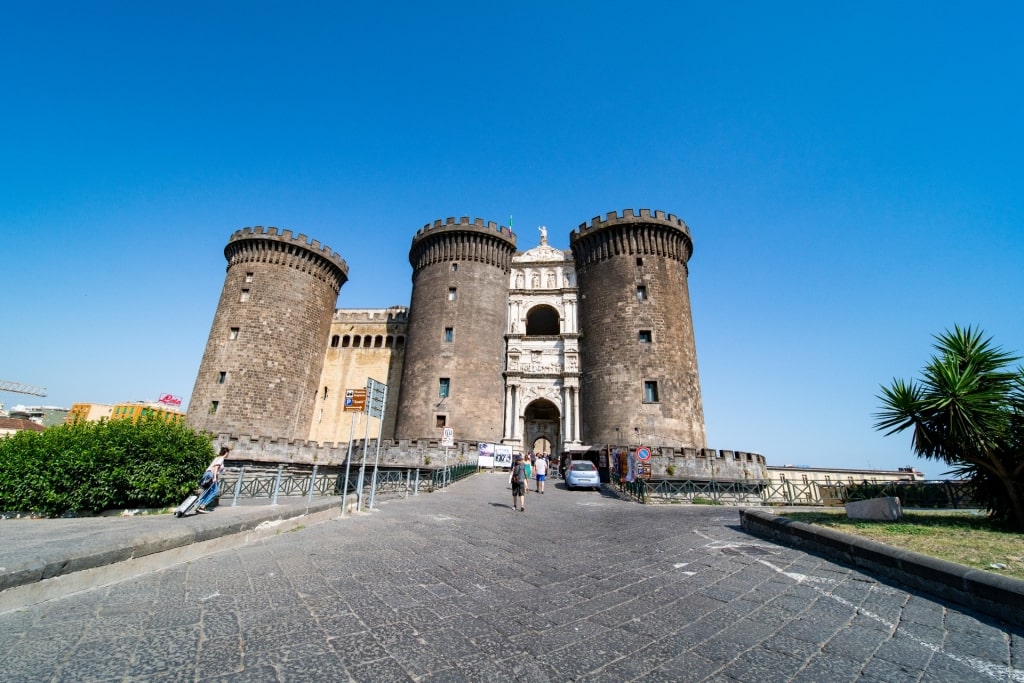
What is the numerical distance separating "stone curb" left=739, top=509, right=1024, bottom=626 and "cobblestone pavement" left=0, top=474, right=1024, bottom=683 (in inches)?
6.4

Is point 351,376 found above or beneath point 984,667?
above

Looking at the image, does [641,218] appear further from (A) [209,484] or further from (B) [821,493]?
(A) [209,484]

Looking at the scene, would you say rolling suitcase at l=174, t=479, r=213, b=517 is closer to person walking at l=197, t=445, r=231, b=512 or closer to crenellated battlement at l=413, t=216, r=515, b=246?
person walking at l=197, t=445, r=231, b=512

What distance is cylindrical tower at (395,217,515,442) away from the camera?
28.4 m

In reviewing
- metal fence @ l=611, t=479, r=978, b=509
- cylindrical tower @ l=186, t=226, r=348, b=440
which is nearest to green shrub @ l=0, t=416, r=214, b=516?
metal fence @ l=611, t=479, r=978, b=509

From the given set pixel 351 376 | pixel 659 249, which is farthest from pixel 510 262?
pixel 351 376

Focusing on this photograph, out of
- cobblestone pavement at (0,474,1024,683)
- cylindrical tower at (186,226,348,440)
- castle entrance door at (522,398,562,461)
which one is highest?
cylindrical tower at (186,226,348,440)

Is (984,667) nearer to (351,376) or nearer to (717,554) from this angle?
(717,554)

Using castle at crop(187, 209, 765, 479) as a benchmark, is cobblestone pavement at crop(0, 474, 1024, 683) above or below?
below

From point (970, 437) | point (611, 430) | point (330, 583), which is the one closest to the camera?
point (330, 583)

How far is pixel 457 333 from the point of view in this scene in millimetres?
30031

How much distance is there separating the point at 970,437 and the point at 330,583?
34.9ft

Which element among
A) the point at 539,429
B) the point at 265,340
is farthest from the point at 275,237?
the point at 539,429

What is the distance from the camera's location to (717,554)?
584cm
